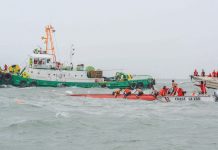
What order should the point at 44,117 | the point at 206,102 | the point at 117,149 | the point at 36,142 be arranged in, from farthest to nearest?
the point at 206,102 → the point at 44,117 → the point at 36,142 → the point at 117,149

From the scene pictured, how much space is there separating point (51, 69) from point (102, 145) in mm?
44188

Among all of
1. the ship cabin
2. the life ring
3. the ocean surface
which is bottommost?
the ocean surface

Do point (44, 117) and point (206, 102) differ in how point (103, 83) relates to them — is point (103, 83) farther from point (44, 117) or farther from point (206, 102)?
point (44, 117)

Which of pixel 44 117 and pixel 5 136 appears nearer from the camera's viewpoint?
pixel 5 136

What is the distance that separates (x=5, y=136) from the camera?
1585 cm

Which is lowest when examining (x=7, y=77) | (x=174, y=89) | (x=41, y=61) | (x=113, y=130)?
(x=113, y=130)

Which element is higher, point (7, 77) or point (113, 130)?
point (7, 77)

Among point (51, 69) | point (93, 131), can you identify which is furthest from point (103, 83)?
point (93, 131)

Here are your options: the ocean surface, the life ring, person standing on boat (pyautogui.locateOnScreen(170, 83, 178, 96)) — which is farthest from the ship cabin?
the ocean surface

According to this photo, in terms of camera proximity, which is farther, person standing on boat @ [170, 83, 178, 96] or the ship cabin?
the ship cabin

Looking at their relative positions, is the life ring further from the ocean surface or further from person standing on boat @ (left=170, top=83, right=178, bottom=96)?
the ocean surface

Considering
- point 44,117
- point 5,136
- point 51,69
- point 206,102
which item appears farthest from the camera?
point 51,69

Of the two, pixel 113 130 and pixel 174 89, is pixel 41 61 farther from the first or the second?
pixel 113 130

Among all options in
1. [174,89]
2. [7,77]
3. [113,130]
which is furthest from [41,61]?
[113,130]
